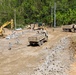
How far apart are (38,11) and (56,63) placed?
1736 inches

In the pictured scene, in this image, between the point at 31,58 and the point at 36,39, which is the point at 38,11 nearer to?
the point at 36,39

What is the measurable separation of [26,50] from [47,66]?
10.0 m

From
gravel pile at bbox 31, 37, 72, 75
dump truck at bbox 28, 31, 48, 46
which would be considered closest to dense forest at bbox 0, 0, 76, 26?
dump truck at bbox 28, 31, 48, 46

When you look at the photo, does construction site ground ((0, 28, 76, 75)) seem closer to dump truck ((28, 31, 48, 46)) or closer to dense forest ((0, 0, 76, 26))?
dump truck ((28, 31, 48, 46))

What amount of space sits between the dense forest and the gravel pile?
3173cm

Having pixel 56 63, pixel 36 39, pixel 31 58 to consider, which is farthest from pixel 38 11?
pixel 56 63

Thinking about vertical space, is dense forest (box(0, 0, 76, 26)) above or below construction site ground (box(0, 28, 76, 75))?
above

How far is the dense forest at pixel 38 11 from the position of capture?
2507 inches

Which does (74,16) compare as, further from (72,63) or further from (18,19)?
(72,63)

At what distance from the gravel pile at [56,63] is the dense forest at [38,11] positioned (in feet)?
104

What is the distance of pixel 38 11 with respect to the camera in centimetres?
6781

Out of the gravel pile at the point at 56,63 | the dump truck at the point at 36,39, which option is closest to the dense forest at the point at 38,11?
the dump truck at the point at 36,39

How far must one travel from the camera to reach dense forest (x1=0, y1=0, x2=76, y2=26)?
63688 millimetres

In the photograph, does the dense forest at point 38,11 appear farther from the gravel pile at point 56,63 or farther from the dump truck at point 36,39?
the gravel pile at point 56,63
